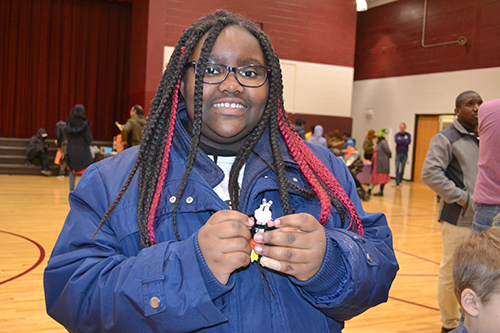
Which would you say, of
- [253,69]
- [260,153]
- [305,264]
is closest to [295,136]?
[260,153]

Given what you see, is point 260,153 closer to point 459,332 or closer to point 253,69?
point 253,69

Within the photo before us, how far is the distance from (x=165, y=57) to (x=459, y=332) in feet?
36.8

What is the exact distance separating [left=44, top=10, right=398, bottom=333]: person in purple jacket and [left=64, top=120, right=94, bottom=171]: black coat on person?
22.2 ft

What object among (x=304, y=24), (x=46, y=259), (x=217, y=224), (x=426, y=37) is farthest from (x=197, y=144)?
(x=426, y=37)

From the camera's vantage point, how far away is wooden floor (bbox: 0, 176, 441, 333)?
3340mm

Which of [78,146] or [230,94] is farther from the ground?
[230,94]

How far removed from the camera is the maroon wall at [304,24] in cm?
1216

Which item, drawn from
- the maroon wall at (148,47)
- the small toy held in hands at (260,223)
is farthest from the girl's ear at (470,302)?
the maroon wall at (148,47)

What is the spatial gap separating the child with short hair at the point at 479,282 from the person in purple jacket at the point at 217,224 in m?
0.35

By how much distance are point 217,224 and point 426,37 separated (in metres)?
15.0

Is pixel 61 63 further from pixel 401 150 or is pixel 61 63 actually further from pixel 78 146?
pixel 401 150

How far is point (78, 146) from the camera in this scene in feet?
25.4

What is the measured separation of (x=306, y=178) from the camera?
1379mm

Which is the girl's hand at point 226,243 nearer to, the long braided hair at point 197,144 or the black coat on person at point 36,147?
the long braided hair at point 197,144
